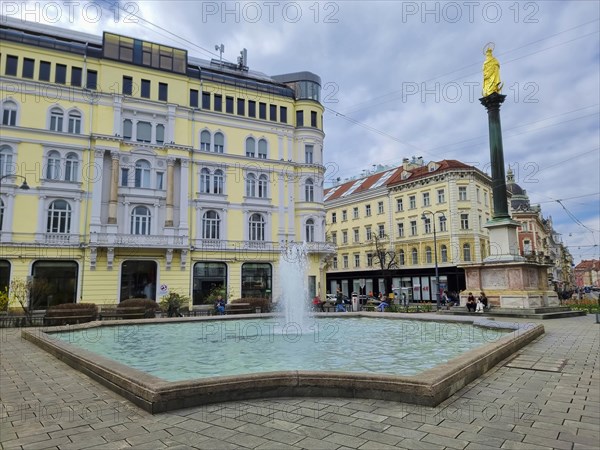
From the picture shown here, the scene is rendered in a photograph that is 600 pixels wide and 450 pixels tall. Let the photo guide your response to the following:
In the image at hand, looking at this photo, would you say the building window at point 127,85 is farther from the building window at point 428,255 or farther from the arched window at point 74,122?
the building window at point 428,255

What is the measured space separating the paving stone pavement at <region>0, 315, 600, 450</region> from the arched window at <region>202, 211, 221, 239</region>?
2754 cm

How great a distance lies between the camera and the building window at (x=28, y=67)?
97.9 feet

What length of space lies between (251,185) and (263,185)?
1.14m

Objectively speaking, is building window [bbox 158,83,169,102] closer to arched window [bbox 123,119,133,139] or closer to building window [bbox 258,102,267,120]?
arched window [bbox 123,119,133,139]

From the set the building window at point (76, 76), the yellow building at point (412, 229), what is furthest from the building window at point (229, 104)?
the yellow building at point (412, 229)

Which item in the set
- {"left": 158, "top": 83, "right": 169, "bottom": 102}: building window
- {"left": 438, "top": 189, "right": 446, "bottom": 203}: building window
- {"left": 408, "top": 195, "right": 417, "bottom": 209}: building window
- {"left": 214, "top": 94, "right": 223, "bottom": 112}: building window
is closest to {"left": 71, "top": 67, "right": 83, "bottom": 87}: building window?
{"left": 158, "top": 83, "right": 169, "bottom": 102}: building window

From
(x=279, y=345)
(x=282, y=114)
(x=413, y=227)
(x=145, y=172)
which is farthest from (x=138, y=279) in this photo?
(x=413, y=227)

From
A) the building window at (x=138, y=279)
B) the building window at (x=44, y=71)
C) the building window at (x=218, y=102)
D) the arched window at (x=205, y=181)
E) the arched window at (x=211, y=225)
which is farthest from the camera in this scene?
the building window at (x=218, y=102)

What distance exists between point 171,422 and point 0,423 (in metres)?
2.12

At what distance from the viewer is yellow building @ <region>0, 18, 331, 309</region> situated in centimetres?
2930

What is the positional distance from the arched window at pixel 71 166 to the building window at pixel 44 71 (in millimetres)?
5770

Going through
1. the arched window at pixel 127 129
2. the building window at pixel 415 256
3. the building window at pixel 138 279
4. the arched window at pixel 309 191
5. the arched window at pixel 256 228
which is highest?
the arched window at pixel 127 129

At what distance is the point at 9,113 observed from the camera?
29297 millimetres

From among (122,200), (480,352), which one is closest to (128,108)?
(122,200)
